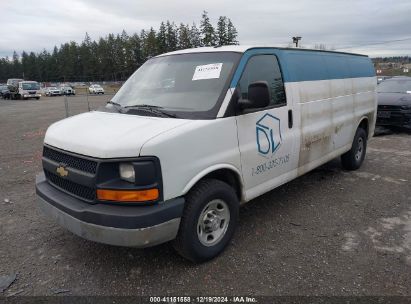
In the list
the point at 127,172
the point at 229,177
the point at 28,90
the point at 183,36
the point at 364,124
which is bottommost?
the point at 229,177

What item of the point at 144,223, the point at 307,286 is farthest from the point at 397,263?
the point at 144,223

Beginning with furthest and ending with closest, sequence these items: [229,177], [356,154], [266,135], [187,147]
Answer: [356,154], [266,135], [229,177], [187,147]

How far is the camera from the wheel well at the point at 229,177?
377 centimetres

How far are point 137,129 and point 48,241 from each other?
198 centimetres

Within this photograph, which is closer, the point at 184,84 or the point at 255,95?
the point at 255,95

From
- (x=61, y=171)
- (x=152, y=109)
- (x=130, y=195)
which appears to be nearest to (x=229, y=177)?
(x=152, y=109)

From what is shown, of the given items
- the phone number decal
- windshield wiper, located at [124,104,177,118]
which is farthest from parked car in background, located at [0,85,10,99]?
the phone number decal

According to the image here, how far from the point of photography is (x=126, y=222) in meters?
2.99

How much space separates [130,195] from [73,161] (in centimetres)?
71

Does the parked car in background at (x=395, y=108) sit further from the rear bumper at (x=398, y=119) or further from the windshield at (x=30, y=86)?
the windshield at (x=30, y=86)

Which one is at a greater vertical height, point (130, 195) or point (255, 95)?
point (255, 95)

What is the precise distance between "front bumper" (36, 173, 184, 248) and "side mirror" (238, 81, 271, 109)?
1189mm

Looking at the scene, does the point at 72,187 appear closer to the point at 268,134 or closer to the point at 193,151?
the point at 193,151

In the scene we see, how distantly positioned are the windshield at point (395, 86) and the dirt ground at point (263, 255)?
23.2 feet
